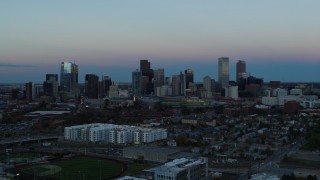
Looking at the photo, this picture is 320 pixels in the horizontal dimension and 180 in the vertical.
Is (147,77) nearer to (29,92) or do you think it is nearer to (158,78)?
(158,78)

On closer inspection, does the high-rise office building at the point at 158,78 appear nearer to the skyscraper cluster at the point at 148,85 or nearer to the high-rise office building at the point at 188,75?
the skyscraper cluster at the point at 148,85

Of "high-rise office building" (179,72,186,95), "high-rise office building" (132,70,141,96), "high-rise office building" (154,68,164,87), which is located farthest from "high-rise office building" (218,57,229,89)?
"high-rise office building" (132,70,141,96)

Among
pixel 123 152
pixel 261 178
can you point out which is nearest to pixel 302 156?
pixel 261 178

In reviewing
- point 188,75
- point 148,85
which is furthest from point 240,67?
point 148,85

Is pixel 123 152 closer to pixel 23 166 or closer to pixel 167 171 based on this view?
pixel 23 166

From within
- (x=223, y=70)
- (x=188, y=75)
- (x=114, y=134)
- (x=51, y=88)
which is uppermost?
(x=223, y=70)

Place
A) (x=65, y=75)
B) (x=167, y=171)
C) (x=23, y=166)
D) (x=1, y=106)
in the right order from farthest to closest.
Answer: (x=65, y=75) < (x=1, y=106) < (x=23, y=166) < (x=167, y=171)

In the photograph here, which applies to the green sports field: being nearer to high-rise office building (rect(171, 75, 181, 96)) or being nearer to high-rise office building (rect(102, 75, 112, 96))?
high-rise office building (rect(102, 75, 112, 96))
